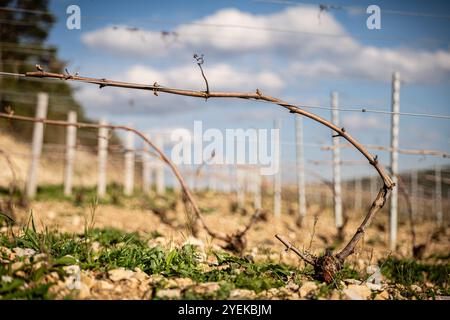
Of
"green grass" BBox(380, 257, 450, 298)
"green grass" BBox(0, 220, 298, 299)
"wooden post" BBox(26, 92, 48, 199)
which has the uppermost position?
"wooden post" BBox(26, 92, 48, 199)

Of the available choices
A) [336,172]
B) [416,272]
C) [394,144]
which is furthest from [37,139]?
[416,272]

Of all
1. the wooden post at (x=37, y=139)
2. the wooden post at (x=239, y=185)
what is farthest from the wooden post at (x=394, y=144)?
the wooden post at (x=37, y=139)

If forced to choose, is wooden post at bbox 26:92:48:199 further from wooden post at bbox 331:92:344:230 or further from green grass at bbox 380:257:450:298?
green grass at bbox 380:257:450:298

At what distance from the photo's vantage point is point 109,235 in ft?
14.3

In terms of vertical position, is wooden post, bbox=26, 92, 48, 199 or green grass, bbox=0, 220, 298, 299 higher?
wooden post, bbox=26, 92, 48, 199

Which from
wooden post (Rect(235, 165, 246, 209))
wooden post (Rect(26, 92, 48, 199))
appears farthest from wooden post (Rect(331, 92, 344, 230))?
wooden post (Rect(26, 92, 48, 199))

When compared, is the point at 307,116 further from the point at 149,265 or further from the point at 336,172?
the point at 336,172

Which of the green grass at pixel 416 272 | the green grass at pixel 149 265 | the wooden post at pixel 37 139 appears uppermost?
the wooden post at pixel 37 139

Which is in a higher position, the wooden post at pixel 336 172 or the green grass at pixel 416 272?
the wooden post at pixel 336 172

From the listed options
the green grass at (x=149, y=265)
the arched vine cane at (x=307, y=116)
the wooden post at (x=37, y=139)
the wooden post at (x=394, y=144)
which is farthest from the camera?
the wooden post at (x=37, y=139)

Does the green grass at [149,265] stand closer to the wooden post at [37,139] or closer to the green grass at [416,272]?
the green grass at [416,272]
